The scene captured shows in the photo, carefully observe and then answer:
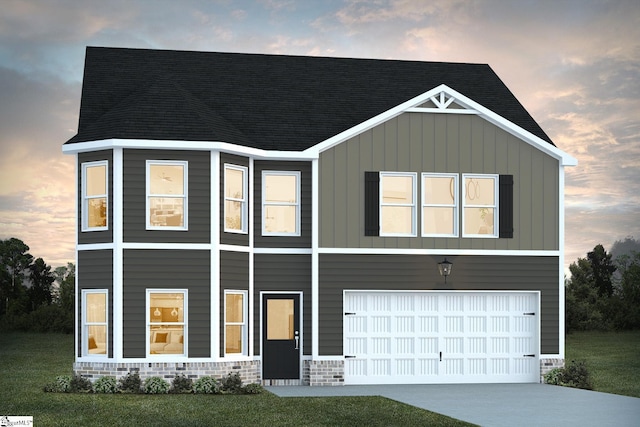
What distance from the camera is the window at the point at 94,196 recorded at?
81.4ft

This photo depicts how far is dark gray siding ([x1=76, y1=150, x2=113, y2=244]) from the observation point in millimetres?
24500

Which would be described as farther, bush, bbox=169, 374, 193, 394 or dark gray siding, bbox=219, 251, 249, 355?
dark gray siding, bbox=219, 251, 249, 355

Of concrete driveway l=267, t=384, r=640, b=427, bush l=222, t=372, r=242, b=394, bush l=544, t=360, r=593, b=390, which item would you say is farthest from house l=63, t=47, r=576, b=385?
concrete driveway l=267, t=384, r=640, b=427

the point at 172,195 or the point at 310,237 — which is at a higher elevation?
the point at 172,195

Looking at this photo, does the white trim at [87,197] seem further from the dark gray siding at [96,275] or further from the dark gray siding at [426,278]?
the dark gray siding at [426,278]

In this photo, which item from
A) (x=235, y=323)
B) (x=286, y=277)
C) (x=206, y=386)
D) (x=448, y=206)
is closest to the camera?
(x=206, y=386)

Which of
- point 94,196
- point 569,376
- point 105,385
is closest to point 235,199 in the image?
point 94,196

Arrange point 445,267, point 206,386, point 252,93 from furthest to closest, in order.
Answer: point 252,93 → point 445,267 → point 206,386

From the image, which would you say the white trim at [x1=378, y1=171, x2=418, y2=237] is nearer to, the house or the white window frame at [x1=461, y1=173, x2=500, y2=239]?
the house

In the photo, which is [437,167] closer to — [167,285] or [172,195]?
[172,195]

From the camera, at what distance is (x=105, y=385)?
78.0ft

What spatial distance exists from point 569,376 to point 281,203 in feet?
28.5

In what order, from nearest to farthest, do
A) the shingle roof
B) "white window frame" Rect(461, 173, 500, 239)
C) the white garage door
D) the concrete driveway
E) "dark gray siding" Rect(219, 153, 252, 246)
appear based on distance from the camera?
the concrete driveway → "dark gray siding" Rect(219, 153, 252, 246) → the shingle roof → the white garage door → "white window frame" Rect(461, 173, 500, 239)

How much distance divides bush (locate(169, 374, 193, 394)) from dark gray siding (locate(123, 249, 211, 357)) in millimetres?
646
